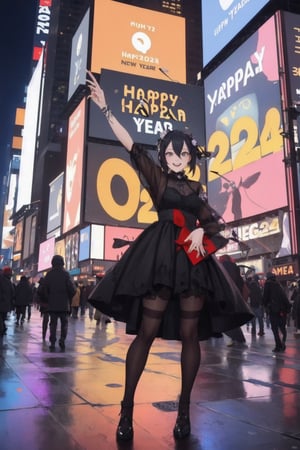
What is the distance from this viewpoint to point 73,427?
2543 millimetres

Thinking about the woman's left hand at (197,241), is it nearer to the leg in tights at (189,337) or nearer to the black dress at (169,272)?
the black dress at (169,272)

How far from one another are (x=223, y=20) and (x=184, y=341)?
38.5 meters

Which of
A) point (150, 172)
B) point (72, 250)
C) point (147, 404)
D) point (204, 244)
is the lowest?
point (147, 404)

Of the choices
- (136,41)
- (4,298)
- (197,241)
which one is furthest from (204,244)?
(136,41)

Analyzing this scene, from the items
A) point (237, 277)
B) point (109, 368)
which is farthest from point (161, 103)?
point (109, 368)

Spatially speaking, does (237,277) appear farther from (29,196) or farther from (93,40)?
(29,196)

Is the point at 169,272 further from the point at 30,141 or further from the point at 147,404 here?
the point at 30,141

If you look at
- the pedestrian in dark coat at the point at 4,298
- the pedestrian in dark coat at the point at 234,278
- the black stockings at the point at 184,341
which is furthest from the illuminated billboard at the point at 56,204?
the black stockings at the point at 184,341

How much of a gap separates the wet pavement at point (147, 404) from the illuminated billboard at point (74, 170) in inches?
1389

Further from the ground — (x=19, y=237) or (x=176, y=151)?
(x=19, y=237)

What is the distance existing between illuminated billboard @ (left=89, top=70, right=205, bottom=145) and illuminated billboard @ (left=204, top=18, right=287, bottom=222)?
3.43 metres

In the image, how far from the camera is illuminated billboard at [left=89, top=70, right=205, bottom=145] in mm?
36125

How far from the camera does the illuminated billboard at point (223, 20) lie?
3250 cm

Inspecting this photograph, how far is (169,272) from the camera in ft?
8.13
